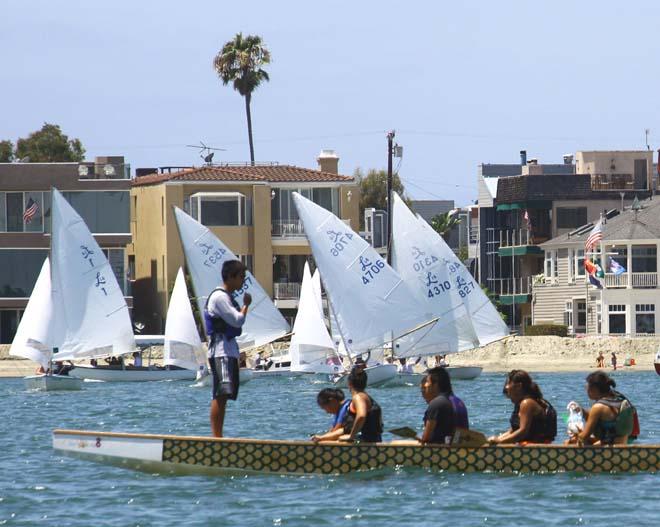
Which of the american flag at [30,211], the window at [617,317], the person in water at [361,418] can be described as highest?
the american flag at [30,211]

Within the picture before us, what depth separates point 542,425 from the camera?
77.2 ft

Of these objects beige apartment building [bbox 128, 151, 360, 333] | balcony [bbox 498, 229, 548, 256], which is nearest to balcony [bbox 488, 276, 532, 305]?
balcony [bbox 498, 229, 548, 256]

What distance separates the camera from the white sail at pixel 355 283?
5591cm

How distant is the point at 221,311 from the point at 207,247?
40337 mm

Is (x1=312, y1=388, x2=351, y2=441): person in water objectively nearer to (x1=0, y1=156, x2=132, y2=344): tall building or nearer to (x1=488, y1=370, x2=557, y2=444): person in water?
(x1=488, y1=370, x2=557, y2=444): person in water

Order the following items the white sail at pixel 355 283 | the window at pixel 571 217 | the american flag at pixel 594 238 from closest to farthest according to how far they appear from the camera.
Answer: the white sail at pixel 355 283
the american flag at pixel 594 238
the window at pixel 571 217

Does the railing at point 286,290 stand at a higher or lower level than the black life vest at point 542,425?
higher

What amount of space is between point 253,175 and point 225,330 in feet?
201

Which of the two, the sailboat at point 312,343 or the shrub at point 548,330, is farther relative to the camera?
the shrub at point 548,330

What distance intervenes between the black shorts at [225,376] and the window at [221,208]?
190 ft

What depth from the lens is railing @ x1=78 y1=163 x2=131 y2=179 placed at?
8031 centimetres

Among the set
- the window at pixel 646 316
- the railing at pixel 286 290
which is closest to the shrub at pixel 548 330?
the window at pixel 646 316

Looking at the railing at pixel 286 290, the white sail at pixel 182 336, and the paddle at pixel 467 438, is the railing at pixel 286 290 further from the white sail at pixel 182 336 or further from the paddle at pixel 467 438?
the paddle at pixel 467 438

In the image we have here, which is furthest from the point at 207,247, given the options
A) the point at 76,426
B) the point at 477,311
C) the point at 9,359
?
the point at 76,426
